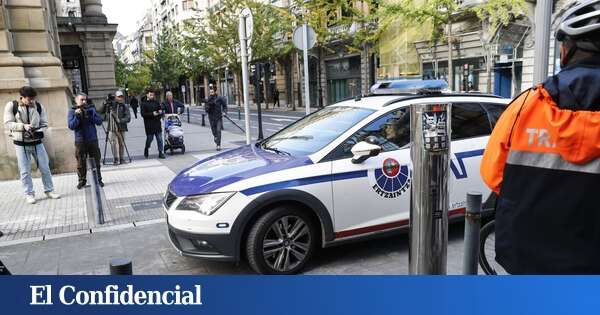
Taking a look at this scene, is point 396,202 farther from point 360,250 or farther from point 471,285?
point 471,285

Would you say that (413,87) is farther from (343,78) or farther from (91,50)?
(343,78)

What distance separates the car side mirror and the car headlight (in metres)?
1.13

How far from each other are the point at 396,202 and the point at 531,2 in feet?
60.1

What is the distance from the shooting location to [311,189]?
428 centimetres

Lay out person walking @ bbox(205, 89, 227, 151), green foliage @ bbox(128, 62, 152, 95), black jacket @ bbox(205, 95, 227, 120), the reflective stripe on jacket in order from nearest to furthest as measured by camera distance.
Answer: the reflective stripe on jacket, person walking @ bbox(205, 89, 227, 151), black jacket @ bbox(205, 95, 227, 120), green foliage @ bbox(128, 62, 152, 95)

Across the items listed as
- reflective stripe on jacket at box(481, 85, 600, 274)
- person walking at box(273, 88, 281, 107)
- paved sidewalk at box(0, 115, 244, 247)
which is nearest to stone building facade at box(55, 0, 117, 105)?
person walking at box(273, 88, 281, 107)

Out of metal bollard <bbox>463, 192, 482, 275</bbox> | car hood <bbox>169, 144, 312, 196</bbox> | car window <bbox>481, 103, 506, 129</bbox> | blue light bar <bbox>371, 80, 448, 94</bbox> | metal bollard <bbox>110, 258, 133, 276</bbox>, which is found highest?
blue light bar <bbox>371, 80, 448, 94</bbox>

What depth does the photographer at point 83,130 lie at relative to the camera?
844cm

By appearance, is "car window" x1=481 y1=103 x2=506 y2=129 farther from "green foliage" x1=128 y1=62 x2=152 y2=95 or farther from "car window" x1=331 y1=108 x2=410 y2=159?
"green foliage" x1=128 y1=62 x2=152 y2=95

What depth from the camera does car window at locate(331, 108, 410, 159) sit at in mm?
4629

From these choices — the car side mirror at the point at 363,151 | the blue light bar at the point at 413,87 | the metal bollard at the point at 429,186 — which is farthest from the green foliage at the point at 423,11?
the metal bollard at the point at 429,186

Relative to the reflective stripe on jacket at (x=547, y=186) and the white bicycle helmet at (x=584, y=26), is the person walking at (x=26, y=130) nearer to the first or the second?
the reflective stripe on jacket at (x=547, y=186)

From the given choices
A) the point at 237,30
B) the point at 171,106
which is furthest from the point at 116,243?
the point at 237,30

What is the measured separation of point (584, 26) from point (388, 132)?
10.3 ft
